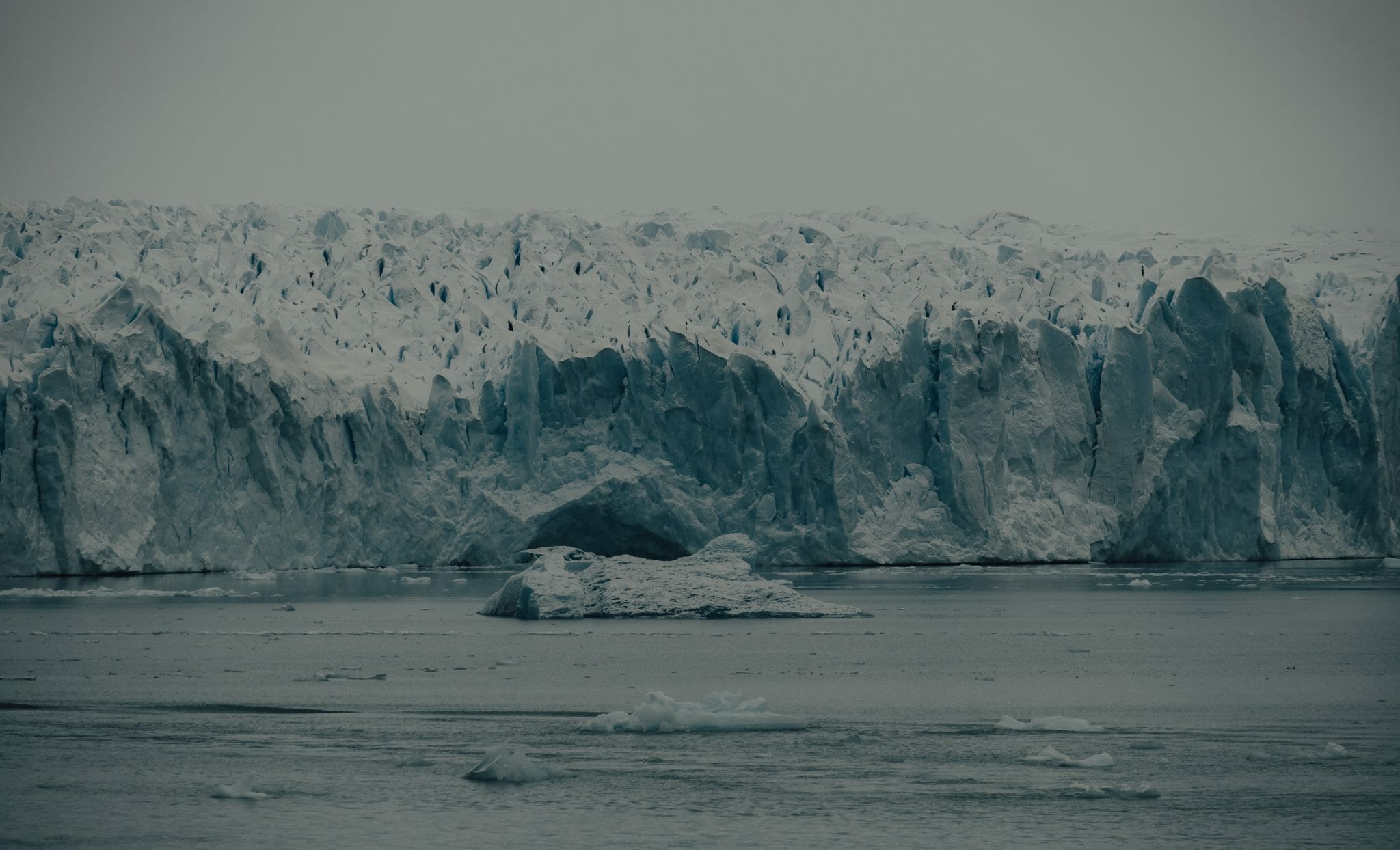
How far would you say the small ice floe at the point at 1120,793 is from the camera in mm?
11055

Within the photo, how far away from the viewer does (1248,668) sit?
19.5 m

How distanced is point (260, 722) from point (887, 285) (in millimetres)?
43013

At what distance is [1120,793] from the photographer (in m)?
11.1

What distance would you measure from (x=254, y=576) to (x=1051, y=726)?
29.2m

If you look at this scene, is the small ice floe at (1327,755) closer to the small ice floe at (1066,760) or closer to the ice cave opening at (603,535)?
the small ice floe at (1066,760)

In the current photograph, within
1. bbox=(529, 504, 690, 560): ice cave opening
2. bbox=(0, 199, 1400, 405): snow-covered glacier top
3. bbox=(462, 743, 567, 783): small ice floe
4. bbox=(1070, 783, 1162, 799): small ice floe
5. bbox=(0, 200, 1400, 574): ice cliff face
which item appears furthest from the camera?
bbox=(0, 199, 1400, 405): snow-covered glacier top

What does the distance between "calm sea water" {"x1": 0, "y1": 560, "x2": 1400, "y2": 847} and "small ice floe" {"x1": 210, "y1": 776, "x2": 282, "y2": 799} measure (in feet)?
0.33

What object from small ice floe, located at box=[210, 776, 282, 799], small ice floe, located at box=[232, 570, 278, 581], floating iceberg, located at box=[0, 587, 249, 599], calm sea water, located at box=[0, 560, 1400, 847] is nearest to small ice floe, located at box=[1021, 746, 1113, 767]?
calm sea water, located at box=[0, 560, 1400, 847]

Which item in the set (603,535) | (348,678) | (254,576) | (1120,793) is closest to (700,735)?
(1120,793)

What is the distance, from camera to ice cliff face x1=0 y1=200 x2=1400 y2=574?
40.7 m

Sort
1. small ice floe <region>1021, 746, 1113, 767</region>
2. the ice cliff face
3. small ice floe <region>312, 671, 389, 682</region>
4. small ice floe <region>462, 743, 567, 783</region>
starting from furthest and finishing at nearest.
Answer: the ice cliff face
small ice floe <region>312, 671, 389, 682</region>
small ice floe <region>1021, 746, 1113, 767</region>
small ice floe <region>462, 743, 567, 783</region>

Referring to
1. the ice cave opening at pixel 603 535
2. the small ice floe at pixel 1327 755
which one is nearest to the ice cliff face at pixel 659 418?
the ice cave opening at pixel 603 535

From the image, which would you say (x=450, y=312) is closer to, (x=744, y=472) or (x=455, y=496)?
(x=455, y=496)

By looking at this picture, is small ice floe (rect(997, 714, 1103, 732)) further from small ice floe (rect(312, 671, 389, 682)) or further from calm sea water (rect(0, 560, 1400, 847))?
small ice floe (rect(312, 671, 389, 682))
